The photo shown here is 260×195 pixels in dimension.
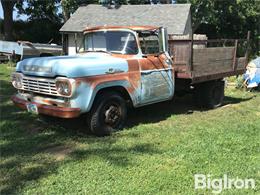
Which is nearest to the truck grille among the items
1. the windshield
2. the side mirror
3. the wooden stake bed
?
the windshield

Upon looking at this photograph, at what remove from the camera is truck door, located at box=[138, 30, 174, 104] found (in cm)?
776

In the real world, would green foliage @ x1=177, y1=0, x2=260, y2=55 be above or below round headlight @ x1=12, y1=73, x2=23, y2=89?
above

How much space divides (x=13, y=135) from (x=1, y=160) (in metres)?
1.26

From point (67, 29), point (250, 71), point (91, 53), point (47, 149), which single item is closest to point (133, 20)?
point (67, 29)

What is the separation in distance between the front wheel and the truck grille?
0.76 m

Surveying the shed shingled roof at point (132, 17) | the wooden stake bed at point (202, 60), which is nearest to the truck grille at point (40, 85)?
the wooden stake bed at point (202, 60)

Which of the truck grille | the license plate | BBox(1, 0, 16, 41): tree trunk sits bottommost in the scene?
the license plate

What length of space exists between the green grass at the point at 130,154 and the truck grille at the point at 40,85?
0.77m

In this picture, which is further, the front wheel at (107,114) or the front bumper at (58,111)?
the front wheel at (107,114)

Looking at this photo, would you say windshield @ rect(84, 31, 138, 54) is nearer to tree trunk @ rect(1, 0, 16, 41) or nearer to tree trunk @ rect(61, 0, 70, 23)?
tree trunk @ rect(61, 0, 70, 23)

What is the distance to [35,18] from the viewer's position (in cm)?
3178

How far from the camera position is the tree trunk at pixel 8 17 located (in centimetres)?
2877

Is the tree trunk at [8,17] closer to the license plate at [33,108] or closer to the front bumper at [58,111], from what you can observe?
the license plate at [33,108]

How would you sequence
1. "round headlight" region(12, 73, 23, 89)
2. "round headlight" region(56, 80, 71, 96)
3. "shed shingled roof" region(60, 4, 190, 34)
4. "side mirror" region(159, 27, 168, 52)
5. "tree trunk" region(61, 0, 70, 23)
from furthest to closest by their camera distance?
"tree trunk" region(61, 0, 70, 23)
"shed shingled roof" region(60, 4, 190, 34)
"side mirror" region(159, 27, 168, 52)
"round headlight" region(12, 73, 23, 89)
"round headlight" region(56, 80, 71, 96)
